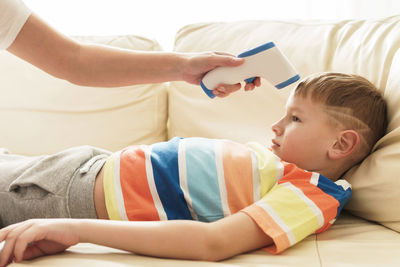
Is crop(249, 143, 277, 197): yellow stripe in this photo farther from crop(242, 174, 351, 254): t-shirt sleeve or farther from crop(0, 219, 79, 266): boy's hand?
crop(0, 219, 79, 266): boy's hand

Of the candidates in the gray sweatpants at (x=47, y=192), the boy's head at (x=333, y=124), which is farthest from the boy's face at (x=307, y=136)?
the gray sweatpants at (x=47, y=192)

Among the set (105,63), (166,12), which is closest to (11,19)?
(105,63)

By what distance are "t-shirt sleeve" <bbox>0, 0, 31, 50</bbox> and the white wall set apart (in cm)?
99

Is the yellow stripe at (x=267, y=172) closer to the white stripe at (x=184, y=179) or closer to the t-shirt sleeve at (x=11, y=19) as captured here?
the white stripe at (x=184, y=179)

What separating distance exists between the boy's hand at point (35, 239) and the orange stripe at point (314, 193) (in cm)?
46

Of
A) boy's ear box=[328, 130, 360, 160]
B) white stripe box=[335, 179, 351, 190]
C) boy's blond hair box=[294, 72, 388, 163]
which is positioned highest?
boy's blond hair box=[294, 72, 388, 163]

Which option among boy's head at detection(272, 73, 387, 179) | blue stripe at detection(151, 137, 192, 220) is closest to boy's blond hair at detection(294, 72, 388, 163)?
boy's head at detection(272, 73, 387, 179)

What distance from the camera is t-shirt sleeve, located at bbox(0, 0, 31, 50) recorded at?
101 centimetres

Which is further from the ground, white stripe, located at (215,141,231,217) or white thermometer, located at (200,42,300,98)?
white thermometer, located at (200,42,300,98)

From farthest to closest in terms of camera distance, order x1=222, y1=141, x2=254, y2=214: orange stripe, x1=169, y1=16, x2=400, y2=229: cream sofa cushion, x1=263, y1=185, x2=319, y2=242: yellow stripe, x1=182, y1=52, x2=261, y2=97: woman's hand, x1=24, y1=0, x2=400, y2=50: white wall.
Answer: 1. x1=24, y1=0, x2=400, y2=50: white wall
2. x1=169, y1=16, x2=400, y2=229: cream sofa cushion
3. x1=182, y1=52, x2=261, y2=97: woman's hand
4. x1=222, y1=141, x2=254, y2=214: orange stripe
5. x1=263, y1=185, x2=319, y2=242: yellow stripe

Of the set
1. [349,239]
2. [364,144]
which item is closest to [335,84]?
[364,144]

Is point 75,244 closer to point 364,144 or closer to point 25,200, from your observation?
point 25,200

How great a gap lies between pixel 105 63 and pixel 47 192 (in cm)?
38

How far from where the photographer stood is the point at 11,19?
103 cm
